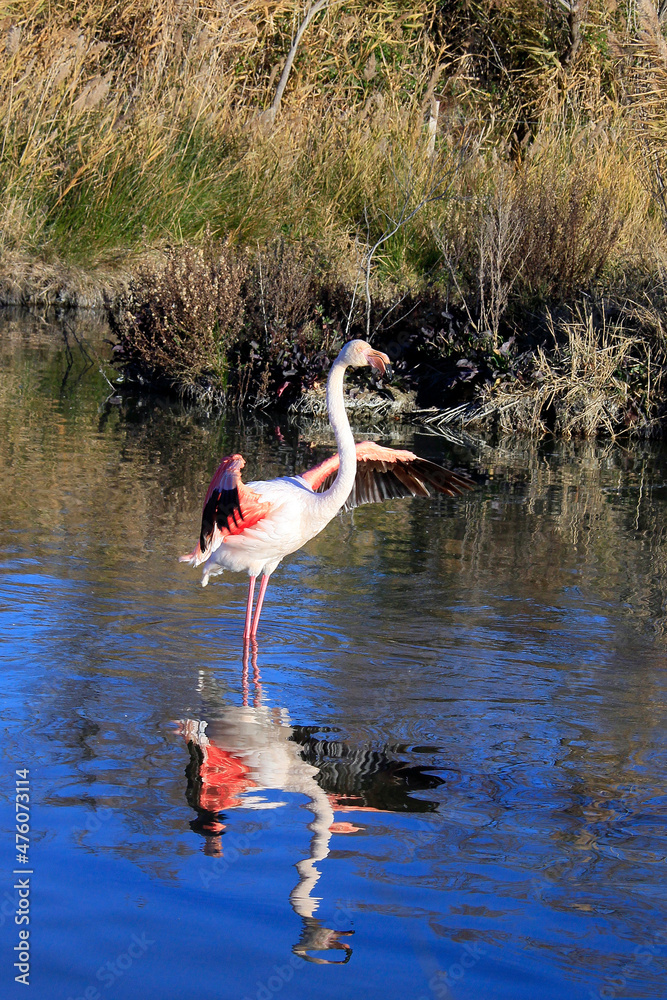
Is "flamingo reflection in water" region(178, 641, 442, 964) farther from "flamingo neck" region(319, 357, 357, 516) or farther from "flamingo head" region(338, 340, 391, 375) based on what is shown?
"flamingo head" region(338, 340, 391, 375)

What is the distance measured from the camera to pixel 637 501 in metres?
8.15

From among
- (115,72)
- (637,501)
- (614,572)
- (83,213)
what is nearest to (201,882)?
(614,572)

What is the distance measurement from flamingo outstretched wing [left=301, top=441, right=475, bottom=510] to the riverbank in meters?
4.17

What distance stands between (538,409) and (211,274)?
10.2 feet

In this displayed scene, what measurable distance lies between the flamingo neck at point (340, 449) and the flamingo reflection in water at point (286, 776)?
Result: 122 centimetres

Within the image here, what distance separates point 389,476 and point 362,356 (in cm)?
115

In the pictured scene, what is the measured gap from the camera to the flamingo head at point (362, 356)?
520 cm

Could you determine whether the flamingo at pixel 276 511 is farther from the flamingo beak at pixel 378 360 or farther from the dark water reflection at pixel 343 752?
the dark water reflection at pixel 343 752

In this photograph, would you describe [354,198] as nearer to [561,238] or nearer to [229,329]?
[561,238]

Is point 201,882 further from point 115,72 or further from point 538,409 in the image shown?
point 115,72

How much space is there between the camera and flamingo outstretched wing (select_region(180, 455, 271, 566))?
491 cm

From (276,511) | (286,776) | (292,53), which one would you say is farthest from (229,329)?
(292,53)

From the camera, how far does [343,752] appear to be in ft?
13.4

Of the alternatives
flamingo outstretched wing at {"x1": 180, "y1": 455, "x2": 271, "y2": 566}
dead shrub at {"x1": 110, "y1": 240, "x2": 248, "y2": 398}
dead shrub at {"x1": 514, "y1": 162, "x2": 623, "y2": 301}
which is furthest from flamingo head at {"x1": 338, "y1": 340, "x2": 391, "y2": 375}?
dead shrub at {"x1": 514, "y1": 162, "x2": 623, "y2": 301}
